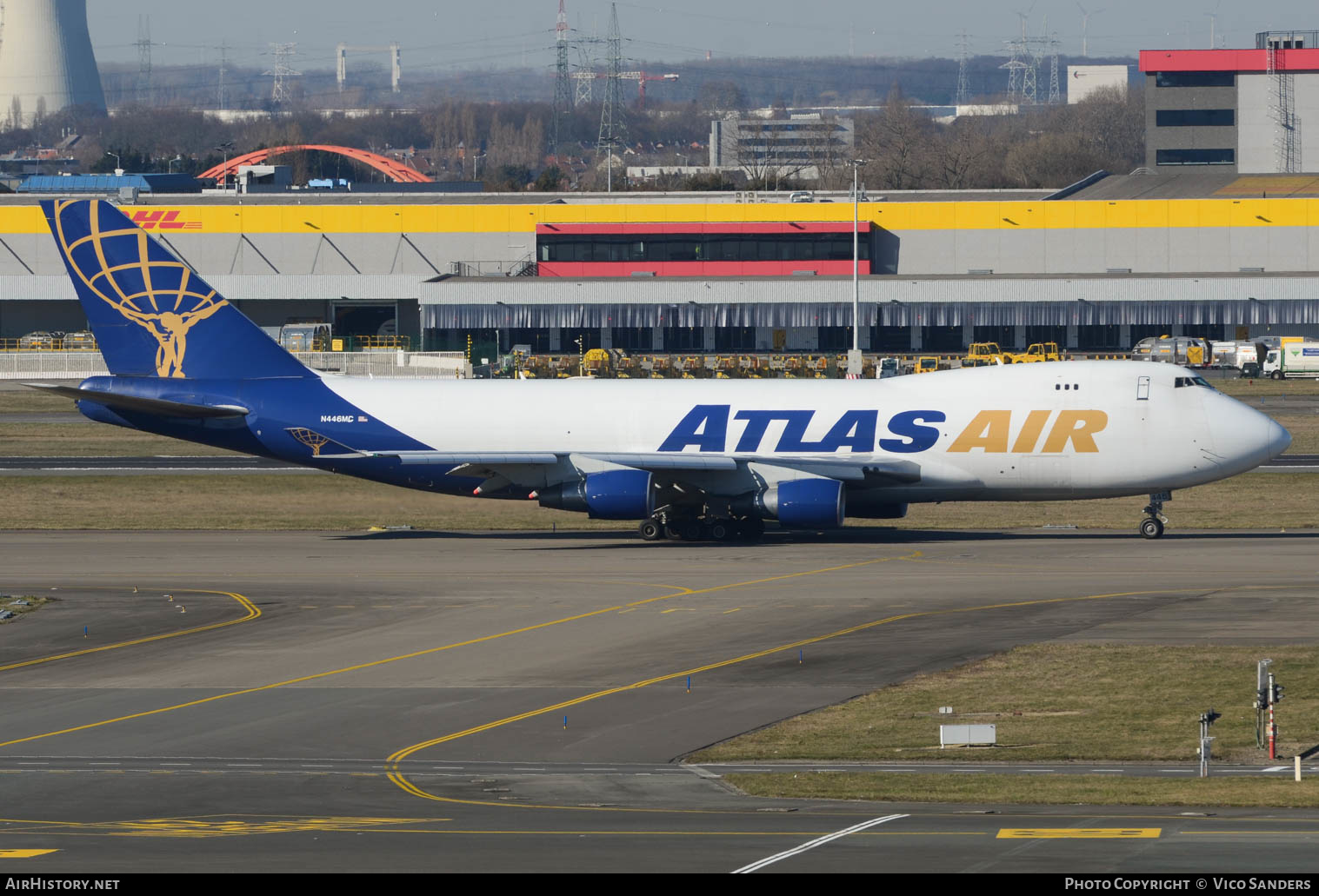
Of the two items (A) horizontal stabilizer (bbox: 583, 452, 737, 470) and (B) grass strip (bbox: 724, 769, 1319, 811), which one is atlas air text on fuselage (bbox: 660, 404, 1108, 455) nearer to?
(A) horizontal stabilizer (bbox: 583, 452, 737, 470)

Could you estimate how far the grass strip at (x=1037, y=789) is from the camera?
22.2 meters

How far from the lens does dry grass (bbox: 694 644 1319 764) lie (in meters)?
26.0

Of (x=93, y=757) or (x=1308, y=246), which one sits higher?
(x=1308, y=246)

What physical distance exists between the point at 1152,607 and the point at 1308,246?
96683 millimetres

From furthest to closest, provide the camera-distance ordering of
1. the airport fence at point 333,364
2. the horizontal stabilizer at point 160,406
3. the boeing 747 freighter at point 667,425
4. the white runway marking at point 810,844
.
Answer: the airport fence at point 333,364
the horizontal stabilizer at point 160,406
the boeing 747 freighter at point 667,425
the white runway marking at point 810,844

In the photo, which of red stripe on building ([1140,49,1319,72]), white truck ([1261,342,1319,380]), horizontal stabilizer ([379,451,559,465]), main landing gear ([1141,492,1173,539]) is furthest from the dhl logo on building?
red stripe on building ([1140,49,1319,72])

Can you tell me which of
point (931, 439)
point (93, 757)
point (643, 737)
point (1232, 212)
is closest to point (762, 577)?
point (931, 439)

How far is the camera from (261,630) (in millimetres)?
37656

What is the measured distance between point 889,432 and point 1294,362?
67467 millimetres

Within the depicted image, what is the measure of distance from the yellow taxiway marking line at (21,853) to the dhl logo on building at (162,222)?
119 m

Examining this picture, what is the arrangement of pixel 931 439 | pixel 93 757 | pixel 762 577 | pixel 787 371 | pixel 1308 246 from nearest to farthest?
pixel 93 757 < pixel 762 577 < pixel 931 439 < pixel 787 371 < pixel 1308 246

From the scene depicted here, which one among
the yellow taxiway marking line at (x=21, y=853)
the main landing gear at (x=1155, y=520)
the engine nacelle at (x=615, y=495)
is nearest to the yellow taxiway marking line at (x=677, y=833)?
the yellow taxiway marking line at (x=21, y=853)

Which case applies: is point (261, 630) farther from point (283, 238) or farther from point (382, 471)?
point (283, 238)

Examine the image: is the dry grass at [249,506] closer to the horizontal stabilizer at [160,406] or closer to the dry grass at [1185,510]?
the horizontal stabilizer at [160,406]
